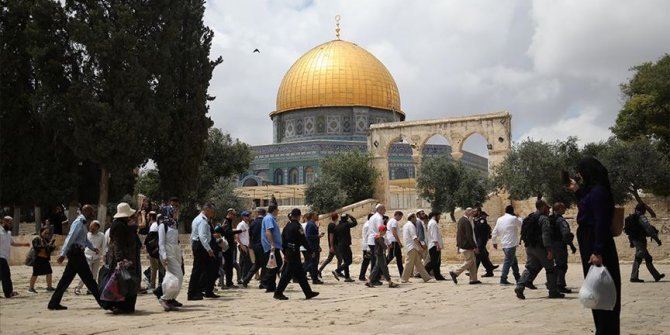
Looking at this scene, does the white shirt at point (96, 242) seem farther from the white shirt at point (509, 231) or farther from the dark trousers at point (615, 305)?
the dark trousers at point (615, 305)

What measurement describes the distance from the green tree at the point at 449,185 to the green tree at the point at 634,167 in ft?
18.5

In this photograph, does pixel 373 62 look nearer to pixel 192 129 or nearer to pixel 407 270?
pixel 192 129

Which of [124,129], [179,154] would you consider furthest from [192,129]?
[124,129]

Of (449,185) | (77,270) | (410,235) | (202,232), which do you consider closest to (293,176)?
(449,185)

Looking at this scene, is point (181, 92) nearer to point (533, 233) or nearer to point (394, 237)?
point (394, 237)

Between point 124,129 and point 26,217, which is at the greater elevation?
point 124,129

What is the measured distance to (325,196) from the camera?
39281 millimetres

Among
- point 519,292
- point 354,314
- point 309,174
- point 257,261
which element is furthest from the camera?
point 309,174

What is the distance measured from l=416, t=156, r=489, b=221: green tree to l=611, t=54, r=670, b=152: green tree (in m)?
7.30

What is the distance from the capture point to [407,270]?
13461 mm

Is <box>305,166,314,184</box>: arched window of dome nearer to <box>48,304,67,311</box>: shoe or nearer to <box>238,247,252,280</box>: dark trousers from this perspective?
<box>238,247,252,280</box>: dark trousers

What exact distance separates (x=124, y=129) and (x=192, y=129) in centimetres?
320

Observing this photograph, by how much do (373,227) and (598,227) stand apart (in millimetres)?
7732

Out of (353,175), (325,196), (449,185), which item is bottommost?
(325,196)
